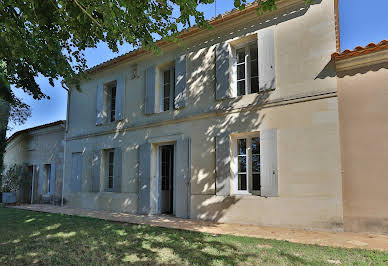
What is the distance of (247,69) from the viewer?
7051 mm

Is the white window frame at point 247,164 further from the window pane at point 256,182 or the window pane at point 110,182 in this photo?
the window pane at point 110,182

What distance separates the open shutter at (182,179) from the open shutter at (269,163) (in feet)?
7.00

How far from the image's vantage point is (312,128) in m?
5.79

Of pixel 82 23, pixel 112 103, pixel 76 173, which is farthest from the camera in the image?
pixel 76 173

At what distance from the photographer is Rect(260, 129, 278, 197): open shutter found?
6051 mm

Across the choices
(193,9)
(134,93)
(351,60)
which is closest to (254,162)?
(351,60)

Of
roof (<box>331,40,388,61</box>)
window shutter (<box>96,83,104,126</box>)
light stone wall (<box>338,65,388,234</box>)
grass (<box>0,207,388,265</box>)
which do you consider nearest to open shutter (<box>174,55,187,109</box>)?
window shutter (<box>96,83,104,126</box>)

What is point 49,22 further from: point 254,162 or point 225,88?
point 254,162

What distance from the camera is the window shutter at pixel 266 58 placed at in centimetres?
643

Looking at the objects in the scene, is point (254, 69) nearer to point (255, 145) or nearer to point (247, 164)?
point (255, 145)

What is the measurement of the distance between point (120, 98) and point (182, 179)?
3884 mm

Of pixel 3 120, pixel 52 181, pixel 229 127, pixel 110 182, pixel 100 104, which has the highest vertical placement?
pixel 100 104

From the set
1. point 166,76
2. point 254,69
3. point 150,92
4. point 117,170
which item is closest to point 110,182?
point 117,170

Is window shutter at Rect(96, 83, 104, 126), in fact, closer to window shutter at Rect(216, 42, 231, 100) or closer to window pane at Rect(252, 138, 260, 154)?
window shutter at Rect(216, 42, 231, 100)
